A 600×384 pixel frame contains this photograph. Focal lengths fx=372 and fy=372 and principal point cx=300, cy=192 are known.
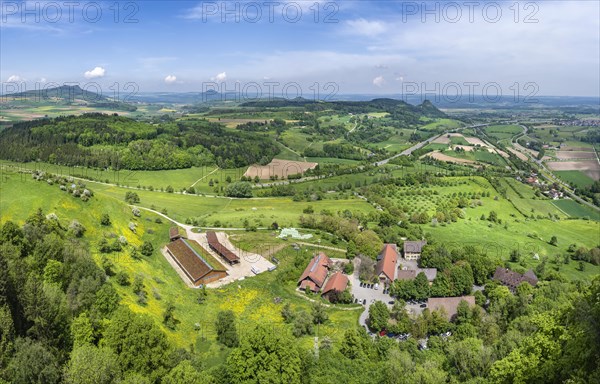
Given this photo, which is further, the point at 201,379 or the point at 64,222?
the point at 64,222

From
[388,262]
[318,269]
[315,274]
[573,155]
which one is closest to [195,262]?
[315,274]

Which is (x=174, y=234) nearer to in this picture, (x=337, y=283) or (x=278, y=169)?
(x=337, y=283)

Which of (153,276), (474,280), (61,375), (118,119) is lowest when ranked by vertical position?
(474,280)

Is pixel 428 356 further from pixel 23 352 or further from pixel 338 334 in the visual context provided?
pixel 23 352

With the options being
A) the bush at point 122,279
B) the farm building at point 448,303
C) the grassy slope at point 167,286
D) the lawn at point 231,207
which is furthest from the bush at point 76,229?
the farm building at point 448,303

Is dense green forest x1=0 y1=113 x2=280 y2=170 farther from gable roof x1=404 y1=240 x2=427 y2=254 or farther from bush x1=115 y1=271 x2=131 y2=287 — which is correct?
bush x1=115 y1=271 x2=131 y2=287

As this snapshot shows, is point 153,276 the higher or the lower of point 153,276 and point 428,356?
the higher

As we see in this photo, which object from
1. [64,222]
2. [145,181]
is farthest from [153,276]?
[145,181]

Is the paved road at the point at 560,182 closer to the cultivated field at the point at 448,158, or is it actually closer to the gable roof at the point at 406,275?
the cultivated field at the point at 448,158
